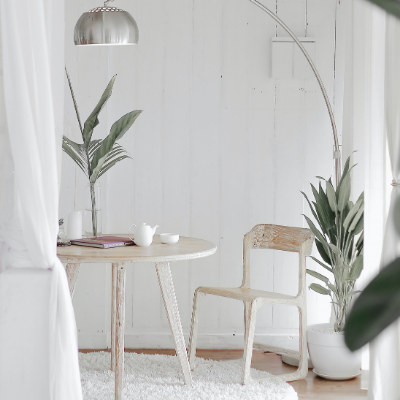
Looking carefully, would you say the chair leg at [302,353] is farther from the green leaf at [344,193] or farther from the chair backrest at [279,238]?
the green leaf at [344,193]

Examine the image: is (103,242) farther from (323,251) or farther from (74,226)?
(323,251)

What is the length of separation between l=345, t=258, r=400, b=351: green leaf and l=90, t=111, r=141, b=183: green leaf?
2.65 m

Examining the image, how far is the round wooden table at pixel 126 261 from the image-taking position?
2.52m

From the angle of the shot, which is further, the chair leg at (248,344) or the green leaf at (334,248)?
the green leaf at (334,248)

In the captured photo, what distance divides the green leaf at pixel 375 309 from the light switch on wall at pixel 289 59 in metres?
3.51

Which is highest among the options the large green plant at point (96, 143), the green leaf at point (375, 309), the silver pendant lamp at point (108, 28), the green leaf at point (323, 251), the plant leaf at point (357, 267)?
the silver pendant lamp at point (108, 28)

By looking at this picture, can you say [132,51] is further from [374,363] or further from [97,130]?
[374,363]

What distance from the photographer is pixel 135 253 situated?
262cm

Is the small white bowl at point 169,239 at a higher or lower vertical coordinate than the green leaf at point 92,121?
lower

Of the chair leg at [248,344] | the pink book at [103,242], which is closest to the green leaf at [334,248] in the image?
the chair leg at [248,344]

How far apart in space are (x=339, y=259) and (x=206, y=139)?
121 centimetres

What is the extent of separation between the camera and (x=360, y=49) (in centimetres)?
316

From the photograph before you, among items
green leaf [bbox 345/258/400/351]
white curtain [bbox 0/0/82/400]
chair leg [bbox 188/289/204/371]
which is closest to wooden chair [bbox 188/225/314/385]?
chair leg [bbox 188/289/204/371]

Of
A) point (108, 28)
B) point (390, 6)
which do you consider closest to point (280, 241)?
point (108, 28)
